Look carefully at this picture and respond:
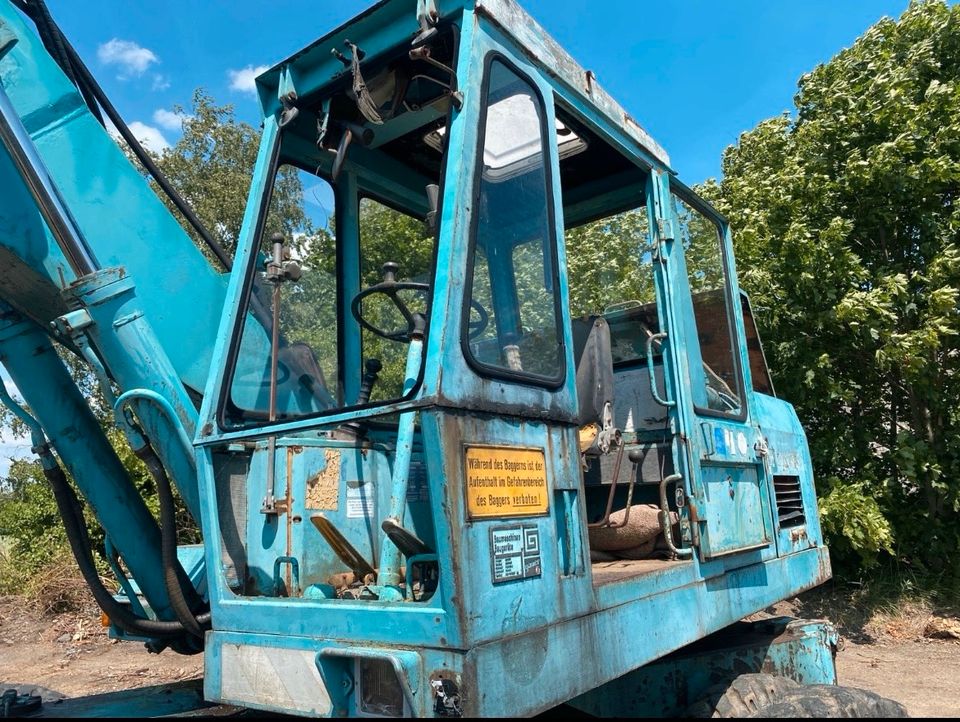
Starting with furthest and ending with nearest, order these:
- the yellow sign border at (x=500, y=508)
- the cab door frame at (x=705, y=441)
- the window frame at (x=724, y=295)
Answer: the window frame at (x=724, y=295), the cab door frame at (x=705, y=441), the yellow sign border at (x=500, y=508)

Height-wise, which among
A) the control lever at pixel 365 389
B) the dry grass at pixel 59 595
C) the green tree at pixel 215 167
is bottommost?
the dry grass at pixel 59 595

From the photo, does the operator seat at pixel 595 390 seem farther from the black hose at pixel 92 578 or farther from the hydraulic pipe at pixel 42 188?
the hydraulic pipe at pixel 42 188

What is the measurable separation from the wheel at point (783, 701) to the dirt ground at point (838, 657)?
3.03 metres

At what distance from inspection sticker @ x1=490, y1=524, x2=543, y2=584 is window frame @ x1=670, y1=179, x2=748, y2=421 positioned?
138cm

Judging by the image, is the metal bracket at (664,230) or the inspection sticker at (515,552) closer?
the inspection sticker at (515,552)

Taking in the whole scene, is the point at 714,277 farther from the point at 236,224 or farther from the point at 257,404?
the point at 236,224

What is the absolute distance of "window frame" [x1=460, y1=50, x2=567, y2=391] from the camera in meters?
2.11

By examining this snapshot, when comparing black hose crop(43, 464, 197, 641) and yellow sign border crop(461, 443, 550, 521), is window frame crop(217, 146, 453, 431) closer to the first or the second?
yellow sign border crop(461, 443, 550, 521)

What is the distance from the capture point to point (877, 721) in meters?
2.81

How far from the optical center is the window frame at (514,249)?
2.11 metres

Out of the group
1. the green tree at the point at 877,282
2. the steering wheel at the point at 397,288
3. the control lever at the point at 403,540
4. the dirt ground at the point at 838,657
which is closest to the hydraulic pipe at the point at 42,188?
the steering wheel at the point at 397,288

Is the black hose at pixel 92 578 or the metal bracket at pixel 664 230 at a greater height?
the metal bracket at pixel 664 230

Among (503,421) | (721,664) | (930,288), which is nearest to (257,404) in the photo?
(503,421)

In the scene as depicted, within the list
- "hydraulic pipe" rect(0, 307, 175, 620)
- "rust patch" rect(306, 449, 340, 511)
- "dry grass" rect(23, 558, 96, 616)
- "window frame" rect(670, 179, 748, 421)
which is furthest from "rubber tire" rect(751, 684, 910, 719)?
"dry grass" rect(23, 558, 96, 616)
